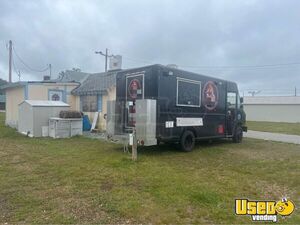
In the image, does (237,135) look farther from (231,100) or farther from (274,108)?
(274,108)

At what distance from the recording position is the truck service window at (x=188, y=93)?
9.87 m

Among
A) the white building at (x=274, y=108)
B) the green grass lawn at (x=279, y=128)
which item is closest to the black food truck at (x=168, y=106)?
the green grass lawn at (x=279, y=128)

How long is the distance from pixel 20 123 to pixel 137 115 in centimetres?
932

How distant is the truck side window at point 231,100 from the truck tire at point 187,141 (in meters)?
2.98

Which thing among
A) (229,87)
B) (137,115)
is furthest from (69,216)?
(229,87)

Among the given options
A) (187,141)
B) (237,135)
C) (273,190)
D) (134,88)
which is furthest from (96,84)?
(273,190)

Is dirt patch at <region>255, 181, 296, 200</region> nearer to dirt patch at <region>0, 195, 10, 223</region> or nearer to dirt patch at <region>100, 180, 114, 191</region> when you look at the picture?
dirt patch at <region>100, 180, 114, 191</region>

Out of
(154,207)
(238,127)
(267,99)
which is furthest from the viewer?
(267,99)

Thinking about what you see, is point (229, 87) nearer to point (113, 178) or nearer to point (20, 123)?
point (113, 178)

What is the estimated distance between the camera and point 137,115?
9.02 meters

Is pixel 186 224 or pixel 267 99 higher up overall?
pixel 267 99

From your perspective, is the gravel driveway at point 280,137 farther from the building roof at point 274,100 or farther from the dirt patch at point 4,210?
the building roof at point 274,100

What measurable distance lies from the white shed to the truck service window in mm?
7505

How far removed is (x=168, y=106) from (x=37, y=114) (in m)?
7.73
